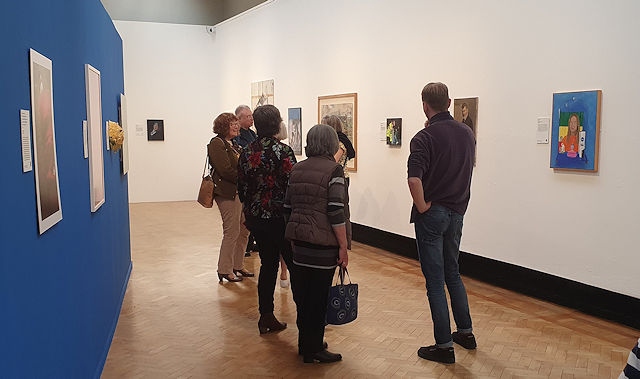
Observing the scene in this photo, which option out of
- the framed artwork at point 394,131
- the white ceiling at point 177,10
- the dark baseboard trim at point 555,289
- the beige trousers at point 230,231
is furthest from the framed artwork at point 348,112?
the white ceiling at point 177,10

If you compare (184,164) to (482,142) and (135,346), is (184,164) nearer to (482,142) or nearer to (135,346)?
(482,142)

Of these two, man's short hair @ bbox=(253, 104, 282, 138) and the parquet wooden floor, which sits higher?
man's short hair @ bbox=(253, 104, 282, 138)

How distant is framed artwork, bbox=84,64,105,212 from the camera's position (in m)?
4.57

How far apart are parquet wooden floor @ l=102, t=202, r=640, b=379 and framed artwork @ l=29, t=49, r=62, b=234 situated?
2107mm

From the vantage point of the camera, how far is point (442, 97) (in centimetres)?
477

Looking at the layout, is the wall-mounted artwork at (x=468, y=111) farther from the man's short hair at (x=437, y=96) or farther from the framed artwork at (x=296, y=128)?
the framed artwork at (x=296, y=128)

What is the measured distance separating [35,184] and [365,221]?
7.69 m

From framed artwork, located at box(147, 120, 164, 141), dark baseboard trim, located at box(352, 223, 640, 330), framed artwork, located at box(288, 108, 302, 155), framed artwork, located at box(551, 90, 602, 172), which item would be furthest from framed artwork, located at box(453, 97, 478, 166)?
framed artwork, located at box(147, 120, 164, 141)

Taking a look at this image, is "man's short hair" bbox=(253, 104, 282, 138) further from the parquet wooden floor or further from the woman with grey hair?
the parquet wooden floor

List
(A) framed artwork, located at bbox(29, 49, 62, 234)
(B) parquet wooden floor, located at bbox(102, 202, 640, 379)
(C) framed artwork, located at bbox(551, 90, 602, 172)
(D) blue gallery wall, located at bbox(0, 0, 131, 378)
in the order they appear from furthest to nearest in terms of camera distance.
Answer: (C) framed artwork, located at bbox(551, 90, 602, 172), (B) parquet wooden floor, located at bbox(102, 202, 640, 379), (A) framed artwork, located at bbox(29, 49, 62, 234), (D) blue gallery wall, located at bbox(0, 0, 131, 378)

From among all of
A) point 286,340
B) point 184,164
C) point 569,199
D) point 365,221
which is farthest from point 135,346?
point 184,164

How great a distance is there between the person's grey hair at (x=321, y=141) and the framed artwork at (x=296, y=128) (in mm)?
7938

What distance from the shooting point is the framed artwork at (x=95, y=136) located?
457 cm

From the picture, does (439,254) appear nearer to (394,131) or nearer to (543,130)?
(543,130)
